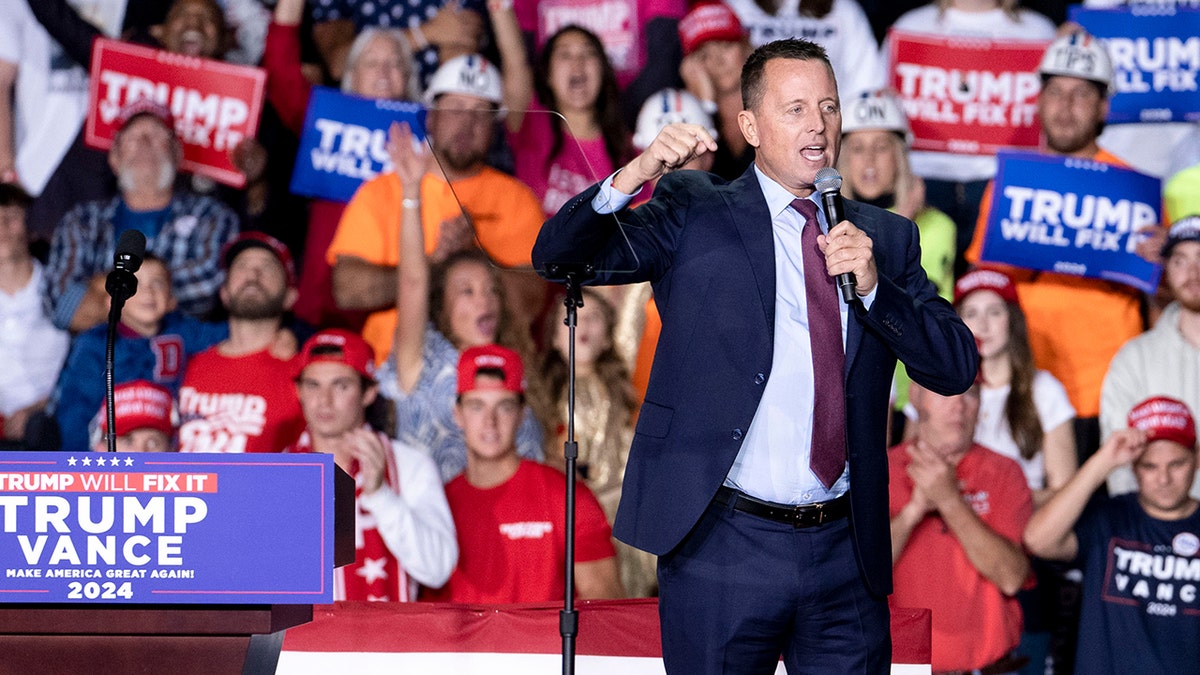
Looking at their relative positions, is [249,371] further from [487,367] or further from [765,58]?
[765,58]

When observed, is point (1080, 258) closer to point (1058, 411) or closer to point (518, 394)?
point (1058, 411)

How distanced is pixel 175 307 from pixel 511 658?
2.60 metres

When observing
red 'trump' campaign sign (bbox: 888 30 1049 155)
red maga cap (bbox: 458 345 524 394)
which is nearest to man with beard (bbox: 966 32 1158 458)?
red 'trump' campaign sign (bbox: 888 30 1049 155)

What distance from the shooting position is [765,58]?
2.27 metres

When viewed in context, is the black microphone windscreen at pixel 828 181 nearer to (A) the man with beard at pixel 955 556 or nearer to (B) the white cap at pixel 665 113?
(A) the man with beard at pixel 955 556

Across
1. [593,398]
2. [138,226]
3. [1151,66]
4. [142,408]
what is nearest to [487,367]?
[593,398]

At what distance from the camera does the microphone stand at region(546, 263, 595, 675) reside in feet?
7.48

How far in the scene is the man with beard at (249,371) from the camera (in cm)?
494

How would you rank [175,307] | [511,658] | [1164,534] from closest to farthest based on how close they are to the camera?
[511,658] → [1164,534] → [175,307]

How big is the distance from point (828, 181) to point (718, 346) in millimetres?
316

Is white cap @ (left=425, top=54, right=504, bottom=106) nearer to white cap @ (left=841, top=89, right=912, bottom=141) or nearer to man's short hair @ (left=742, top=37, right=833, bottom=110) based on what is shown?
white cap @ (left=841, top=89, right=912, bottom=141)

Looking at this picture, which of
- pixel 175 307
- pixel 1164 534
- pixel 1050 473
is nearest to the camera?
pixel 1164 534

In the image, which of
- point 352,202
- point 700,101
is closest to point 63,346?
point 352,202

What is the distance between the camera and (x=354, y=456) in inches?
176
